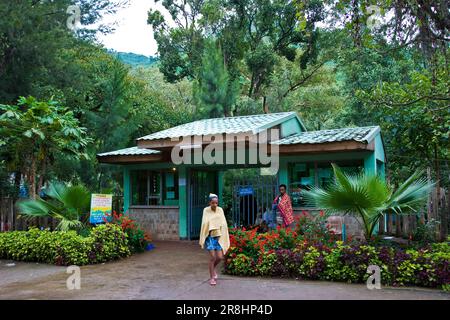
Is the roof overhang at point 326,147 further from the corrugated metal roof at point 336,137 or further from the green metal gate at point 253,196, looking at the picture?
the green metal gate at point 253,196

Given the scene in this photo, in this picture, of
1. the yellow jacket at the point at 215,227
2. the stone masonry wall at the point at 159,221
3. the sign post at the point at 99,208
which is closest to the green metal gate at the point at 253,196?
the stone masonry wall at the point at 159,221

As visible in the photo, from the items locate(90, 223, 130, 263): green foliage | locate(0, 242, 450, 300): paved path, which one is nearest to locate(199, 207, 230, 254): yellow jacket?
locate(0, 242, 450, 300): paved path

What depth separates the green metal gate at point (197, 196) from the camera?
13.2 metres

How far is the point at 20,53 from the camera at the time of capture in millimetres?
12289

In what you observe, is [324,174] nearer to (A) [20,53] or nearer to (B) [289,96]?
(A) [20,53]

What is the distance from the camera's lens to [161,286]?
288 inches

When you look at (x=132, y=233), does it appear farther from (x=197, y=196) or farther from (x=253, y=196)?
(x=253, y=196)

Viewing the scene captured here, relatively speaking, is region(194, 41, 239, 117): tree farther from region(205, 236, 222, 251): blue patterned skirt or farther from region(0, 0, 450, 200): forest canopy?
region(205, 236, 222, 251): blue patterned skirt

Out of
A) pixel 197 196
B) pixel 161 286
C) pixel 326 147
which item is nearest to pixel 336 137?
pixel 326 147

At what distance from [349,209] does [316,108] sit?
20867 mm

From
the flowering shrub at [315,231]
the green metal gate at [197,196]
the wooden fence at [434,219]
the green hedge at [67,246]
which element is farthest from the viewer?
the green metal gate at [197,196]

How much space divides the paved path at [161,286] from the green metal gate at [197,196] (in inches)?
147

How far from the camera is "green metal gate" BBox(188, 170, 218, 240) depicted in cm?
1325

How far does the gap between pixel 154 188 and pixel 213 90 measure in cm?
924
